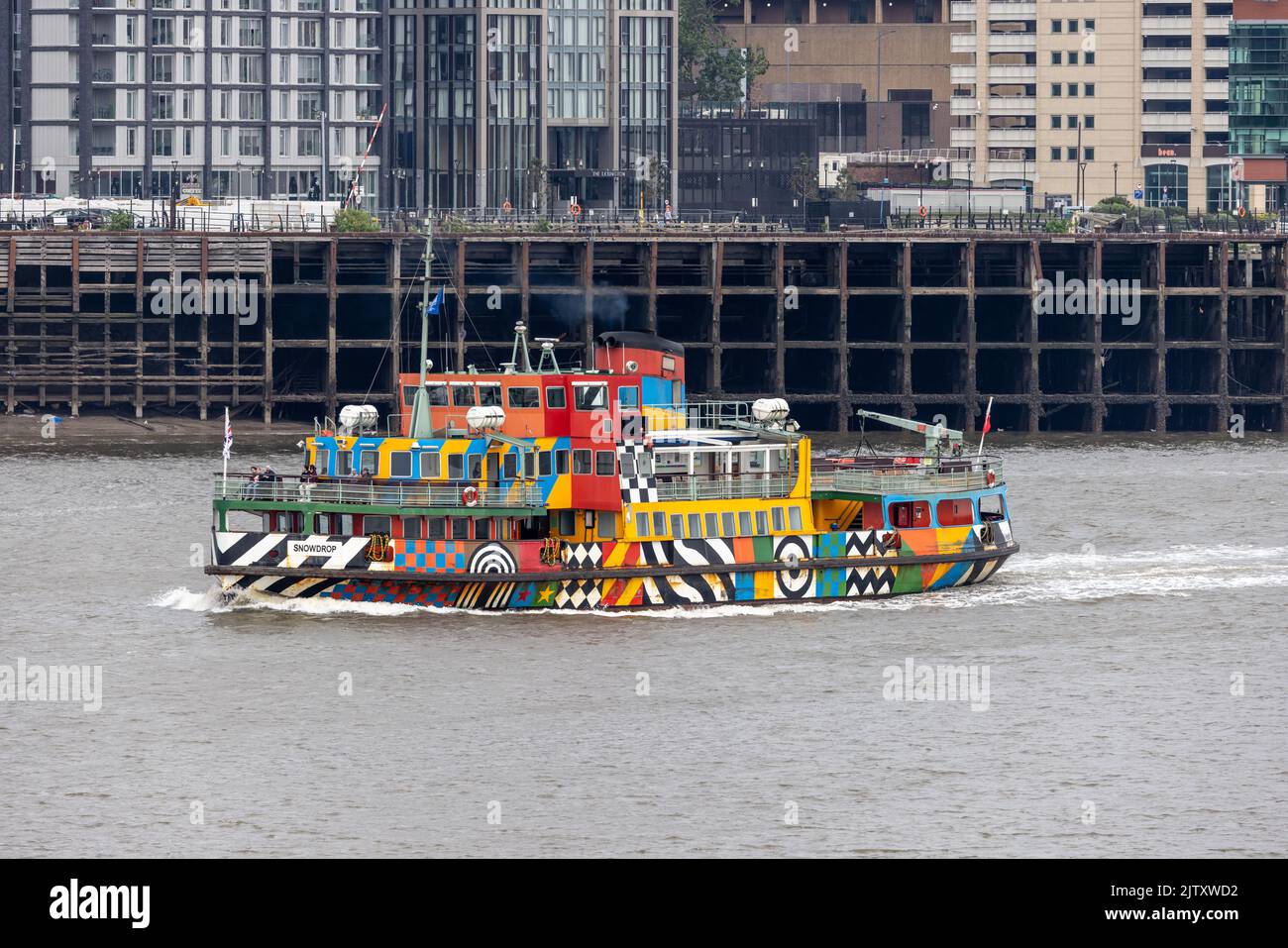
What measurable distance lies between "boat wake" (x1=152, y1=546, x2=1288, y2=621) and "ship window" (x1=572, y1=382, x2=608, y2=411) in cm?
492

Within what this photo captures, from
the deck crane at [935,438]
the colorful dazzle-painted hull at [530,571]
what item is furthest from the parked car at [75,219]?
the colorful dazzle-painted hull at [530,571]

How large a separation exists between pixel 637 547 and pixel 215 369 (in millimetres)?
64028

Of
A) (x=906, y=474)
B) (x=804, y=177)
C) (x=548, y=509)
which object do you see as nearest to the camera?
(x=548, y=509)

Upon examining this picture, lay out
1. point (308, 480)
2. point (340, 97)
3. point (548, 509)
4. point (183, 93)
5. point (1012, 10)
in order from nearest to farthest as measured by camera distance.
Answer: point (548, 509)
point (308, 480)
point (183, 93)
point (340, 97)
point (1012, 10)

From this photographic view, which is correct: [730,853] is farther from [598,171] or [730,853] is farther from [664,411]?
[598,171]

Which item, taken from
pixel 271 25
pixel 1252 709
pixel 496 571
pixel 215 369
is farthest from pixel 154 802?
pixel 271 25

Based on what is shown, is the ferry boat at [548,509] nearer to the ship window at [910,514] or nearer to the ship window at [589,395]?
the ship window at [589,395]

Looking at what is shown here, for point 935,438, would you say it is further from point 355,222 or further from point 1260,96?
point 1260,96

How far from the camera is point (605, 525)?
6103 centimetres

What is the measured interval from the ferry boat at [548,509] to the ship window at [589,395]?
33mm

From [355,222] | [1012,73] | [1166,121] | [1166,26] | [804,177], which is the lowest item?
[355,222]

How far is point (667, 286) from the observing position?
4830 inches

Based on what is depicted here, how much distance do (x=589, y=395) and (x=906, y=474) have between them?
9.21 m

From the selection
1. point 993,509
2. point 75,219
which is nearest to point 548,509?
point 993,509
